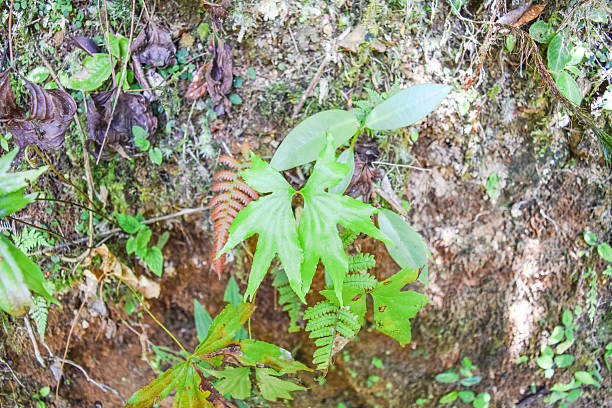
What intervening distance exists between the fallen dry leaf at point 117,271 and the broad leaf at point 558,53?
6.92 feet

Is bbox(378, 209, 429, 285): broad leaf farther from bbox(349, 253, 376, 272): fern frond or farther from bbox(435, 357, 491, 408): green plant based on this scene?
bbox(435, 357, 491, 408): green plant

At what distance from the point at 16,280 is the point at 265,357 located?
89 cm

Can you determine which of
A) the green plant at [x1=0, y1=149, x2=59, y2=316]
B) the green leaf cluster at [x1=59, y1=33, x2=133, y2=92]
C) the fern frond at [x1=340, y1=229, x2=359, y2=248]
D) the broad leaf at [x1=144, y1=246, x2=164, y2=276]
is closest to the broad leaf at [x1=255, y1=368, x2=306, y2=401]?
the fern frond at [x1=340, y1=229, x2=359, y2=248]

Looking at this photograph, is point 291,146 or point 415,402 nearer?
point 291,146

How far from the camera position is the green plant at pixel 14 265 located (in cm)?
118

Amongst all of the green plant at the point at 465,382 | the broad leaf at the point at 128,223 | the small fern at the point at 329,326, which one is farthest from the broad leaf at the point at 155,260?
the green plant at the point at 465,382

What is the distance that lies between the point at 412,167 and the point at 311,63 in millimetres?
659

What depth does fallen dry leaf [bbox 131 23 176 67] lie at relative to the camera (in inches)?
67.8

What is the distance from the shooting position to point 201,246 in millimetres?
1956

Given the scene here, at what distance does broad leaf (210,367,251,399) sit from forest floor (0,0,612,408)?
413 mm

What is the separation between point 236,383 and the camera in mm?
1673

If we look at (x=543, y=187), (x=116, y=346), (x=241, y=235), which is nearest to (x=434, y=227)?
(x=543, y=187)

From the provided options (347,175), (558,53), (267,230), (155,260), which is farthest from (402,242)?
(155,260)

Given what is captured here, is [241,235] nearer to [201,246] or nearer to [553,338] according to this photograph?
[201,246]
